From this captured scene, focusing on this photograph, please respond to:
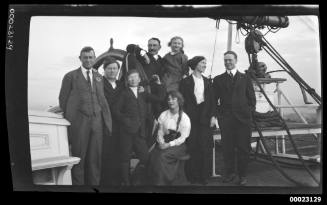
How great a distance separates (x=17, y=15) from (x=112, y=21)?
830mm

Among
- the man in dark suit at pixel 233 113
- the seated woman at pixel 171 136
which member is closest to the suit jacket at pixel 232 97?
the man in dark suit at pixel 233 113

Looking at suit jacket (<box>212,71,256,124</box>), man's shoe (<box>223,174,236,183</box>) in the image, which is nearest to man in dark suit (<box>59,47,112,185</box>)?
suit jacket (<box>212,71,256,124</box>)

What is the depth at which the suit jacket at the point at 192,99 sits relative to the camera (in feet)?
10.4

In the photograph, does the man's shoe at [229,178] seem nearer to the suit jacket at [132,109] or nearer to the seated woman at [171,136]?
the seated woman at [171,136]

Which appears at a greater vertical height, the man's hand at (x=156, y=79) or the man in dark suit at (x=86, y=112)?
the man's hand at (x=156, y=79)

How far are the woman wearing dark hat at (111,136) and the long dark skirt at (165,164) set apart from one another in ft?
1.00

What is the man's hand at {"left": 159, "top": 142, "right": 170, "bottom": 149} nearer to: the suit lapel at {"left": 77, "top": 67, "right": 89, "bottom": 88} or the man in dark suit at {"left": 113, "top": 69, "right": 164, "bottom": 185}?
the man in dark suit at {"left": 113, "top": 69, "right": 164, "bottom": 185}

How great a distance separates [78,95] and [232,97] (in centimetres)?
133

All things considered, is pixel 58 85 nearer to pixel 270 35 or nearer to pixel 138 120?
pixel 138 120

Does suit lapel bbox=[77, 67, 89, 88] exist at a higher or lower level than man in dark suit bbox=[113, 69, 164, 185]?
higher

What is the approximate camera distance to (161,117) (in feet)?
10.4

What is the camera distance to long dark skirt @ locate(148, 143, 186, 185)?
315 cm

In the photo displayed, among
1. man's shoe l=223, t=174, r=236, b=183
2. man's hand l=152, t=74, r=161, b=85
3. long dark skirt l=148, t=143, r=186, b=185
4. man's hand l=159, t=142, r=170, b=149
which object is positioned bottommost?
man's shoe l=223, t=174, r=236, b=183
